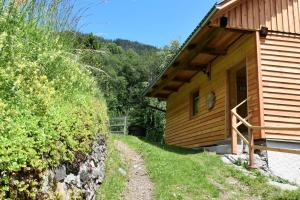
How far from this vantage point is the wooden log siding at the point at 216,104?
39.4ft

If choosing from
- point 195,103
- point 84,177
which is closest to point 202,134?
point 195,103

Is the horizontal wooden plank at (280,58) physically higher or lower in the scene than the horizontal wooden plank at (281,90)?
higher

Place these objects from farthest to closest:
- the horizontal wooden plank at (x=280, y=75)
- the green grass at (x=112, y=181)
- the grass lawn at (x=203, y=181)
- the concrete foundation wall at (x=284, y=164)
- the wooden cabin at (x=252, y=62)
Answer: the horizontal wooden plank at (x=280, y=75), the wooden cabin at (x=252, y=62), the concrete foundation wall at (x=284, y=164), the grass lawn at (x=203, y=181), the green grass at (x=112, y=181)

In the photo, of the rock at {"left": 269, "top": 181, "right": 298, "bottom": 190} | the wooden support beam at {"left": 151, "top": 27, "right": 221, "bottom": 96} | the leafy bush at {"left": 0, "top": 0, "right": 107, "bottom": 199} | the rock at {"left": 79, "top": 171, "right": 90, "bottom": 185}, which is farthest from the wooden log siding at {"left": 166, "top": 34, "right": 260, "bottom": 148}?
the leafy bush at {"left": 0, "top": 0, "right": 107, "bottom": 199}

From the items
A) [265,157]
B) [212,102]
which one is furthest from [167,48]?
[265,157]

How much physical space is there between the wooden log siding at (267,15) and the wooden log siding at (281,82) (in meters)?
0.35

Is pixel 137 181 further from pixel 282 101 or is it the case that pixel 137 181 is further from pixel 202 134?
pixel 202 134

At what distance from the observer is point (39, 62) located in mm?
5332

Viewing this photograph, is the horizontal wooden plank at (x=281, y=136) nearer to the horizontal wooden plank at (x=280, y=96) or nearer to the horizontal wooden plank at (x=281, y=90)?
the horizontal wooden plank at (x=280, y=96)

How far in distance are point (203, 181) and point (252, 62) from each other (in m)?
4.27

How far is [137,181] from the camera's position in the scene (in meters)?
9.38

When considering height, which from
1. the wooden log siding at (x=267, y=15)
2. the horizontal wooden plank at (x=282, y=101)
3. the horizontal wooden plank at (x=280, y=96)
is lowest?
the horizontal wooden plank at (x=282, y=101)

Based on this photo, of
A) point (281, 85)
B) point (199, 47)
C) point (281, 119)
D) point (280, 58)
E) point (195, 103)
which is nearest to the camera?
point (281, 119)

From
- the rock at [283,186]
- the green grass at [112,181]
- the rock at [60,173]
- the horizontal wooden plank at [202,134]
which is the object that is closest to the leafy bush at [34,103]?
the rock at [60,173]
